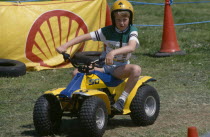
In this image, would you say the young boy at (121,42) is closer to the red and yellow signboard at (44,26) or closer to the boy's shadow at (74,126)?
the boy's shadow at (74,126)

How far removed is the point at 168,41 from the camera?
1201 cm

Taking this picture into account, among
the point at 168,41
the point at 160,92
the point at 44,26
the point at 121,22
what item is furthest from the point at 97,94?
the point at 168,41

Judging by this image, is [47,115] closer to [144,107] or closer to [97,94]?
[97,94]

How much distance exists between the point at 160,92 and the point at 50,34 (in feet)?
11.1

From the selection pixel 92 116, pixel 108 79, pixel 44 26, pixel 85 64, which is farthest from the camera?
pixel 44 26

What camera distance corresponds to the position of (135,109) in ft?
21.0

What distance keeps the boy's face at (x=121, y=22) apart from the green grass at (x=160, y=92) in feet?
4.07

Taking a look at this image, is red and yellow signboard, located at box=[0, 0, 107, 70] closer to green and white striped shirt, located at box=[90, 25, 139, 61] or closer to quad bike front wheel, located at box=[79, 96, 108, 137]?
green and white striped shirt, located at box=[90, 25, 139, 61]

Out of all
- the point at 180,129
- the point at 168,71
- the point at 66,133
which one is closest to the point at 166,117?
the point at 180,129

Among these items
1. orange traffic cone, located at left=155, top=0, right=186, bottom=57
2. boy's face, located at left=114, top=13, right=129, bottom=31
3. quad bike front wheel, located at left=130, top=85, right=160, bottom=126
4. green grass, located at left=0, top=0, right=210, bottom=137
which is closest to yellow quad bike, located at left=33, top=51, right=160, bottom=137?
quad bike front wheel, located at left=130, top=85, right=160, bottom=126

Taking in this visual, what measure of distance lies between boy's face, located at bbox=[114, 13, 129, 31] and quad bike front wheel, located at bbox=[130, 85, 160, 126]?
0.80 m

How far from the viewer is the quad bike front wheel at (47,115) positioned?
19.3 ft

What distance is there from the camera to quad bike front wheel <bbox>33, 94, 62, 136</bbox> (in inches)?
→ 231

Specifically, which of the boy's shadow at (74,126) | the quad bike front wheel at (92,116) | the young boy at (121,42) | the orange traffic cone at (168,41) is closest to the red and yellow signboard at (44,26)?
the orange traffic cone at (168,41)
